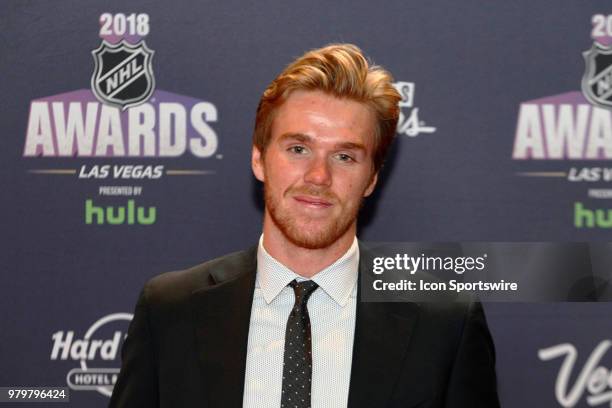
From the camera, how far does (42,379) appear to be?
328cm

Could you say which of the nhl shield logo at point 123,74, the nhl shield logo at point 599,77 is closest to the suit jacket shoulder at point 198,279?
the nhl shield logo at point 123,74

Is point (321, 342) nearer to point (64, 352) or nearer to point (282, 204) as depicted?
point (282, 204)

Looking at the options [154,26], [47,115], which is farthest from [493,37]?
[47,115]

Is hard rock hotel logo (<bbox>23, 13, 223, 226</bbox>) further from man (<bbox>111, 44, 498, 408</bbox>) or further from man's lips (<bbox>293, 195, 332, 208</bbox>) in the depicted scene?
man's lips (<bbox>293, 195, 332, 208</bbox>)

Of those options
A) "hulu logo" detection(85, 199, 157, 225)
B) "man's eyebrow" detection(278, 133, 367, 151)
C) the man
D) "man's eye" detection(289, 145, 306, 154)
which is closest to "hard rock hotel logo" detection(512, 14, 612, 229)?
the man

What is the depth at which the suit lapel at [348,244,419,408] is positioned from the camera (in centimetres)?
234

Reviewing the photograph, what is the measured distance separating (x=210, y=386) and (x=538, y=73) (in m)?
1.73

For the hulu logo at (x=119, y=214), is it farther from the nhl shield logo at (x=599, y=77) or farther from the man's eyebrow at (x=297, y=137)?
the nhl shield logo at (x=599, y=77)

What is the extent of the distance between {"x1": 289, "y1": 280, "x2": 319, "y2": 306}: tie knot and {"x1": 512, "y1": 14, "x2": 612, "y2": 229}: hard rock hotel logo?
3.76 feet

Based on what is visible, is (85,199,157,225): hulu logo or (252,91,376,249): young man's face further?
(85,199,157,225): hulu logo

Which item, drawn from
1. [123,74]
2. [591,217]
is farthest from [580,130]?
[123,74]

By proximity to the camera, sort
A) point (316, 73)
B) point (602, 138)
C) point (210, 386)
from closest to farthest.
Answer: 1. point (210, 386)
2. point (316, 73)
3. point (602, 138)

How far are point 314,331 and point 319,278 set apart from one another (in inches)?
5.9

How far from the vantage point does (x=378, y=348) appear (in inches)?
94.5
